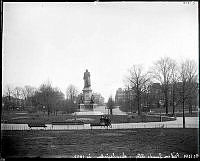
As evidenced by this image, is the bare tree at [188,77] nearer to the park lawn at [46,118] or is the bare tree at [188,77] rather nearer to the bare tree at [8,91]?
the park lawn at [46,118]

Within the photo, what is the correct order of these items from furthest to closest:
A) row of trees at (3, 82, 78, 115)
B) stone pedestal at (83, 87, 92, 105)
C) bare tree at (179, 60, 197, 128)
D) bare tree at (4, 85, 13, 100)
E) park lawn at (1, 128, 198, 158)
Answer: stone pedestal at (83, 87, 92, 105)
bare tree at (179, 60, 197, 128)
row of trees at (3, 82, 78, 115)
bare tree at (4, 85, 13, 100)
park lawn at (1, 128, 198, 158)

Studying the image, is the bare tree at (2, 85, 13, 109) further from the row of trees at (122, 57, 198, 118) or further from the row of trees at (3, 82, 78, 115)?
the row of trees at (122, 57, 198, 118)

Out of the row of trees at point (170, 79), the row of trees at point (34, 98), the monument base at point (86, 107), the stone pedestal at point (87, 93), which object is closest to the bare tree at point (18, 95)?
the row of trees at point (34, 98)

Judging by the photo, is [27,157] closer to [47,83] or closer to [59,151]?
[59,151]

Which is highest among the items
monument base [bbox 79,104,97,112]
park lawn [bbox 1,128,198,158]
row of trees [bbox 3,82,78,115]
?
row of trees [bbox 3,82,78,115]

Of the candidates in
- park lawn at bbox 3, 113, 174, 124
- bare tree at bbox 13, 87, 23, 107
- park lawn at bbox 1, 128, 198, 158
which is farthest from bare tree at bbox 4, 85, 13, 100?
park lawn at bbox 1, 128, 198, 158

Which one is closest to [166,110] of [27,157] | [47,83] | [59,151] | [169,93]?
[169,93]
